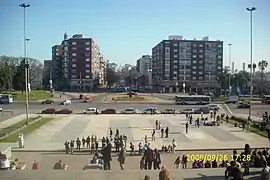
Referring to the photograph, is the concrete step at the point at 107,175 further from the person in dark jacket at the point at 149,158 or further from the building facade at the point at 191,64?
the building facade at the point at 191,64

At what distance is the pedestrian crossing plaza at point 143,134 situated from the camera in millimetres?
26734

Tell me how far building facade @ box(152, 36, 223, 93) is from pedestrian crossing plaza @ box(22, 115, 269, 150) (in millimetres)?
89508

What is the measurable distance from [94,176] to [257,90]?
103694 millimetres

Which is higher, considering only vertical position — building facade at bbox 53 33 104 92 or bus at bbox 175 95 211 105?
building facade at bbox 53 33 104 92

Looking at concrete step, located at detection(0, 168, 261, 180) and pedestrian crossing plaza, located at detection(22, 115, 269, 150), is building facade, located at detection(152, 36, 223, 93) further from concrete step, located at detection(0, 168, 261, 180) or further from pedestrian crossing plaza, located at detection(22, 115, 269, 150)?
concrete step, located at detection(0, 168, 261, 180)

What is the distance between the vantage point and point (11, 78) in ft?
284

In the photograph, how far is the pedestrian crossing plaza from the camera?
2673cm

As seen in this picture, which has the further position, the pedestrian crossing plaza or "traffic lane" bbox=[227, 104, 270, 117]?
"traffic lane" bbox=[227, 104, 270, 117]

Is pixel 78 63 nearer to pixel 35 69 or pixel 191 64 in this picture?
pixel 35 69

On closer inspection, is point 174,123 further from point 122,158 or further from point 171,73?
point 171,73

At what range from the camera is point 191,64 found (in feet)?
432

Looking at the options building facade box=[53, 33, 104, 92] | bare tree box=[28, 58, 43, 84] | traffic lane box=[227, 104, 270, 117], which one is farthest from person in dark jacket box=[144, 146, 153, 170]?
building facade box=[53, 33, 104, 92]

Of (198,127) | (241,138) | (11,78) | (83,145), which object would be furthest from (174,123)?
(11,78)

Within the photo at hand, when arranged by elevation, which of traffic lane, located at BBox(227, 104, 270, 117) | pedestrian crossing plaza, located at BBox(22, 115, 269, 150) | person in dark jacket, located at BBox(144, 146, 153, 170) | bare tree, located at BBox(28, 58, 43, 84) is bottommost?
pedestrian crossing plaza, located at BBox(22, 115, 269, 150)
